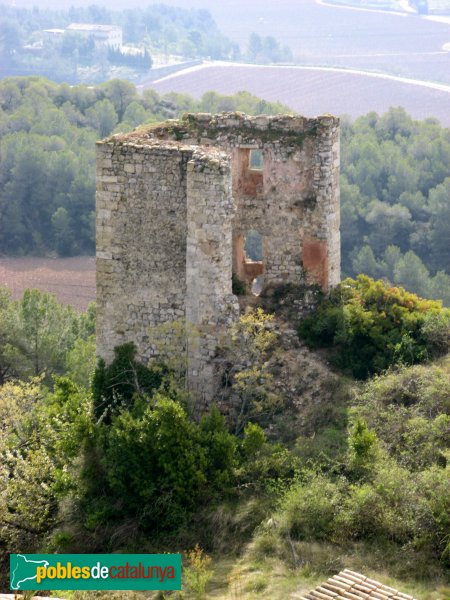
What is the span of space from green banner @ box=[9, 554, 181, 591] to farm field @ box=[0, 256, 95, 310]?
1492 inches

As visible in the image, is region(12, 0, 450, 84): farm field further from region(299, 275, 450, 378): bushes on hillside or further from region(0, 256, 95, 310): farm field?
region(299, 275, 450, 378): bushes on hillside

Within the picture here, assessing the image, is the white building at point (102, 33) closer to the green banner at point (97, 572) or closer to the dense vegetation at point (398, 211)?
the dense vegetation at point (398, 211)

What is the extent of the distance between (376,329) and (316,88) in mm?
87981

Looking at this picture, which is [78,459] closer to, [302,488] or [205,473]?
[205,473]

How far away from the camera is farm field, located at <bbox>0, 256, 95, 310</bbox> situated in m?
60.3

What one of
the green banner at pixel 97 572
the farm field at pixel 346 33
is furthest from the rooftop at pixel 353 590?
the farm field at pixel 346 33

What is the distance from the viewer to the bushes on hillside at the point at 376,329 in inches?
901

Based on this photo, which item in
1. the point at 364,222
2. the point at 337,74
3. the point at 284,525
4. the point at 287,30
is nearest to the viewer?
the point at 284,525

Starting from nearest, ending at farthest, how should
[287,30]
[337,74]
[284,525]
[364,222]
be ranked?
[284,525] < [364,222] < [337,74] < [287,30]

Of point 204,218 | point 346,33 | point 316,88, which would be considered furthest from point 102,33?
point 204,218

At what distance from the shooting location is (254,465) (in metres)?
21.2

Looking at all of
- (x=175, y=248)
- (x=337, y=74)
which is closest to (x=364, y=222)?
(x=175, y=248)

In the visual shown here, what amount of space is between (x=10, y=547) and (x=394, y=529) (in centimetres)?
602

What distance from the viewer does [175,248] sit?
74.5 ft
